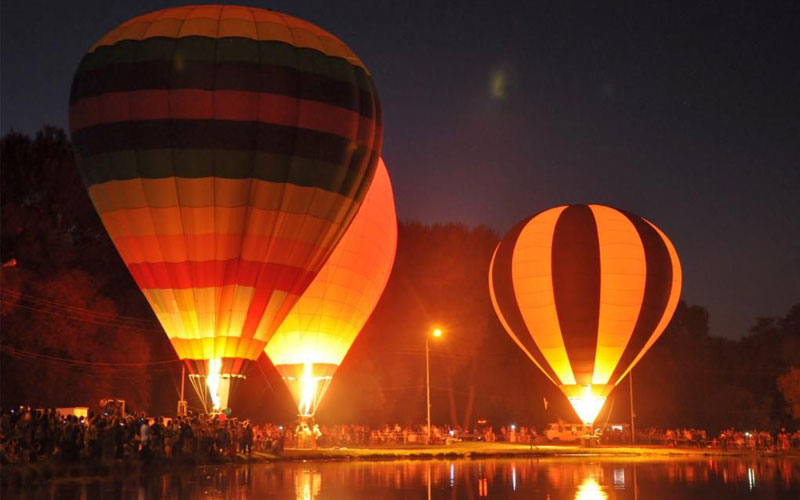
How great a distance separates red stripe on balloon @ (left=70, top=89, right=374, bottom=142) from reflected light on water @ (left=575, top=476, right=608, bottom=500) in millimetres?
12184

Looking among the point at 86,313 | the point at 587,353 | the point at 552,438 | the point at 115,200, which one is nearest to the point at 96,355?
the point at 86,313

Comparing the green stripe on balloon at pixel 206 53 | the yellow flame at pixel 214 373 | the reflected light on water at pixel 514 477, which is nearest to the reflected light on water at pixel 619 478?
the reflected light on water at pixel 514 477

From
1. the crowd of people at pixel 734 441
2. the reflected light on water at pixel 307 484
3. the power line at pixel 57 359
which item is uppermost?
the power line at pixel 57 359

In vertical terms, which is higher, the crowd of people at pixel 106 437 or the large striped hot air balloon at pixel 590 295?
the large striped hot air balloon at pixel 590 295

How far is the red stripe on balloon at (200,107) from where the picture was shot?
24438 millimetres

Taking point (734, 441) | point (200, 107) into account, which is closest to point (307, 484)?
point (200, 107)

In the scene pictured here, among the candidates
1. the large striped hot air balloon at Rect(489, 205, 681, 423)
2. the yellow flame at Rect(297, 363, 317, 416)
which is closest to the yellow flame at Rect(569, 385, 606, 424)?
the large striped hot air balloon at Rect(489, 205, 681, 423)

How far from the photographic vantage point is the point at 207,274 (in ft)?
83.1

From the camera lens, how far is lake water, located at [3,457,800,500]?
15.9 meters

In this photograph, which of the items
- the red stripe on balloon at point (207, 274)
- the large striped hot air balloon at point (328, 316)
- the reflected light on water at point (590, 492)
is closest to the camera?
the reflected light on water at point (590, 492)

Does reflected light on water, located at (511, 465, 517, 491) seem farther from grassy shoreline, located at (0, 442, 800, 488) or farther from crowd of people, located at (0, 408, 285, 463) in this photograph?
crowd of people, located at (0, 408, 285, 463)

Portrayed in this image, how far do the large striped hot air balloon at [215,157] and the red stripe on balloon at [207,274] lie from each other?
0.04 metres

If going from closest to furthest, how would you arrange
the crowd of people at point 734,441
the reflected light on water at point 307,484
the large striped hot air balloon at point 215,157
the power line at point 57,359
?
the reflected light on water at point 307,484 → the large striped hot air balloon at point 215,157 → the power line at point 57,359 → the crowd of people at point 734,441

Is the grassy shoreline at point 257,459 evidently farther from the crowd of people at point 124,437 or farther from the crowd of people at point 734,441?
the crowd of people at point 734,441
